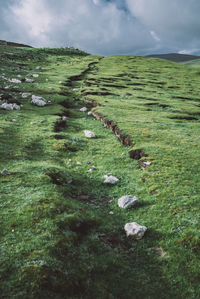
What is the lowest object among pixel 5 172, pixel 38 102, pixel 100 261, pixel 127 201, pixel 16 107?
pixel 100 261

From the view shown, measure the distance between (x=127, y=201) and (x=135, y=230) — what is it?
1896 millimetres

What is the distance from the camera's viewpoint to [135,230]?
8016 millimetres

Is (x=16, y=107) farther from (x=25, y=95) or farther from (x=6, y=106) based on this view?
(x=25, y=95)

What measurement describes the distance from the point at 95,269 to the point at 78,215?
2295 mm

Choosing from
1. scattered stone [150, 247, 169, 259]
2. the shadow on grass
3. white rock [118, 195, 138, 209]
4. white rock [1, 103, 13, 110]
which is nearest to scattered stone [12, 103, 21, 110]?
white rock [1, 103, 13, 110]

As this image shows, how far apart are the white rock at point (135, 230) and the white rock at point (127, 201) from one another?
1413mm

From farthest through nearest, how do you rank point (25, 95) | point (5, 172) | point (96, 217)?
point (25, 95), point (5, 172), point (96, 217)

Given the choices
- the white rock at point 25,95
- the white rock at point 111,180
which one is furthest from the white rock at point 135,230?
the white rock at point 25,95

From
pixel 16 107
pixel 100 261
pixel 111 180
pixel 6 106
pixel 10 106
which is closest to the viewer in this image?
pixel 100 261

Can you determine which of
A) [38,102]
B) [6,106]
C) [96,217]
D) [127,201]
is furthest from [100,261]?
[38,102]

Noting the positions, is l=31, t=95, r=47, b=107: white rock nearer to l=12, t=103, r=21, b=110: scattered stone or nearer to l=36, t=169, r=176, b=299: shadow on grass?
l=12, t=103, r=21, b=110: scattered stone

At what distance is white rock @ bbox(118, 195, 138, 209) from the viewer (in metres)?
9.66

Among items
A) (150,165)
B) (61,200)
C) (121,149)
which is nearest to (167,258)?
(61,200)

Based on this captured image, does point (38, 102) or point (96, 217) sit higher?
point (38, 102)
